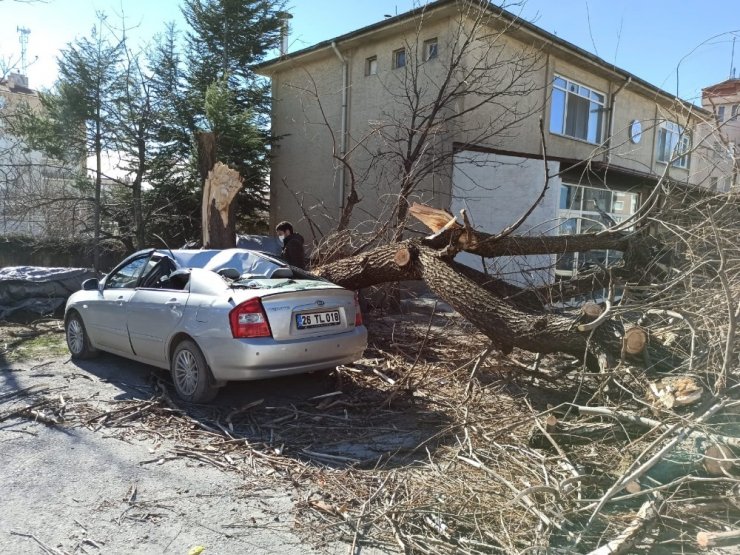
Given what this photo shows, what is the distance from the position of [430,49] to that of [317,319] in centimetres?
1087

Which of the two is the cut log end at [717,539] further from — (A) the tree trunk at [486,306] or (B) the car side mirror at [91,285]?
(B) the car side mirror at [91,285]

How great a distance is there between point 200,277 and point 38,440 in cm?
192

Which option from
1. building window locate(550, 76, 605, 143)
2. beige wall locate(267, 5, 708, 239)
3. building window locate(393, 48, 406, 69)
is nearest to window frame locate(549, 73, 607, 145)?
building window locate(550, 76, 605, 143)

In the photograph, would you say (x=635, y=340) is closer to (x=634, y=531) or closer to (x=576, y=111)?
(x=634, y=531)

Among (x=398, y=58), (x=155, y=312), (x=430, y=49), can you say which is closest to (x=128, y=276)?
(x=155, y=312)

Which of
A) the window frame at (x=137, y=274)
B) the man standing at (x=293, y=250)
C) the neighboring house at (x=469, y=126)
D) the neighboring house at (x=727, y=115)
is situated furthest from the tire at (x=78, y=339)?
the neighboring house at (x=727, y=115)

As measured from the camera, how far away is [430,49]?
14.0 metres

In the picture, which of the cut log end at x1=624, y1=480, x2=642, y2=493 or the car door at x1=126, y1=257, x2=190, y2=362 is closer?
the cut log end at x1=624, y1=480, x2=642, y2=493

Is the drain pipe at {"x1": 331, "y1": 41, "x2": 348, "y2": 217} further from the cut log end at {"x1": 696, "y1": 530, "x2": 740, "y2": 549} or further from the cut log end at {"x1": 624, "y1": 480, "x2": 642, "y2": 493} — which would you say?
the cut log end at {"x1": 696, "y1": 530, "x2": 740, "y2": 549}

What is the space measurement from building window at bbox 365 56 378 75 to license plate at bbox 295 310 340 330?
11666 millimetres

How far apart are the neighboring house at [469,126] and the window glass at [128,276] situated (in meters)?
4.57

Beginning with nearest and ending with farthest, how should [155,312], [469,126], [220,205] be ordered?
[155,312] < [220,205] < [469,126]

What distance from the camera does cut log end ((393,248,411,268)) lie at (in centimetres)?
639

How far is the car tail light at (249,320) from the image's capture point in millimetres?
4887
